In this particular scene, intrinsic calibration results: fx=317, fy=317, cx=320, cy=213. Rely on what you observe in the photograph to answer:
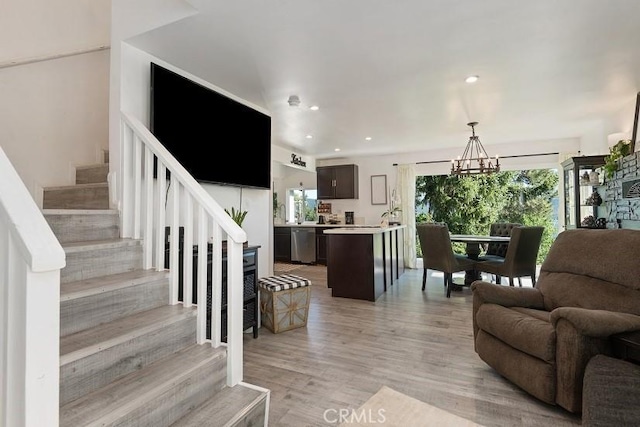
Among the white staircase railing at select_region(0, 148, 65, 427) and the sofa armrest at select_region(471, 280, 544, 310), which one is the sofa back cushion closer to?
the sofa armrest at select_region(471, 280, 544, 310)

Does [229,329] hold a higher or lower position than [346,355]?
higher

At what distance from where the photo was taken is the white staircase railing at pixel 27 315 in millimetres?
804

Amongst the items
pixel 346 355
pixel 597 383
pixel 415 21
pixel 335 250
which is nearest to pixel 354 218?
pixel 335 250

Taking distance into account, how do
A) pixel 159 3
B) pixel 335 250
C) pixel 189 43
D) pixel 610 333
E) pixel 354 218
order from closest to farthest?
pixel 610 333, pixel 159 3, pixel 189 43, pixel 335 250, pixel 354 218

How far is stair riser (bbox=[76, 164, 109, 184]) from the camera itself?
8.79ft

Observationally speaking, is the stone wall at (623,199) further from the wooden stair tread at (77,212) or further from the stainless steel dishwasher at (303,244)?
the stainless steel dishwasher at (303,244)

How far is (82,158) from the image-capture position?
2.95 metres

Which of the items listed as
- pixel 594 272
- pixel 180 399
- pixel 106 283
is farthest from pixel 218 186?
pixel 594 272

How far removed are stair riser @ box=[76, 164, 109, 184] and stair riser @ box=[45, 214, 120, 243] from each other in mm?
676

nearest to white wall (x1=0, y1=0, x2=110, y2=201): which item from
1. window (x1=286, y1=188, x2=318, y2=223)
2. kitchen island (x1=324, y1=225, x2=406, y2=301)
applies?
kitchen island (x1=324, y1=225, x2=406, y2=301)

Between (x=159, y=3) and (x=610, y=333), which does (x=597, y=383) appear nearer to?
(x=610, y=333)

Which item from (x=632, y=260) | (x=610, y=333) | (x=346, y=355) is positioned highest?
(x=632, y=260)

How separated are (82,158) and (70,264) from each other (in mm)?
1666

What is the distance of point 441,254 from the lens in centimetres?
439
